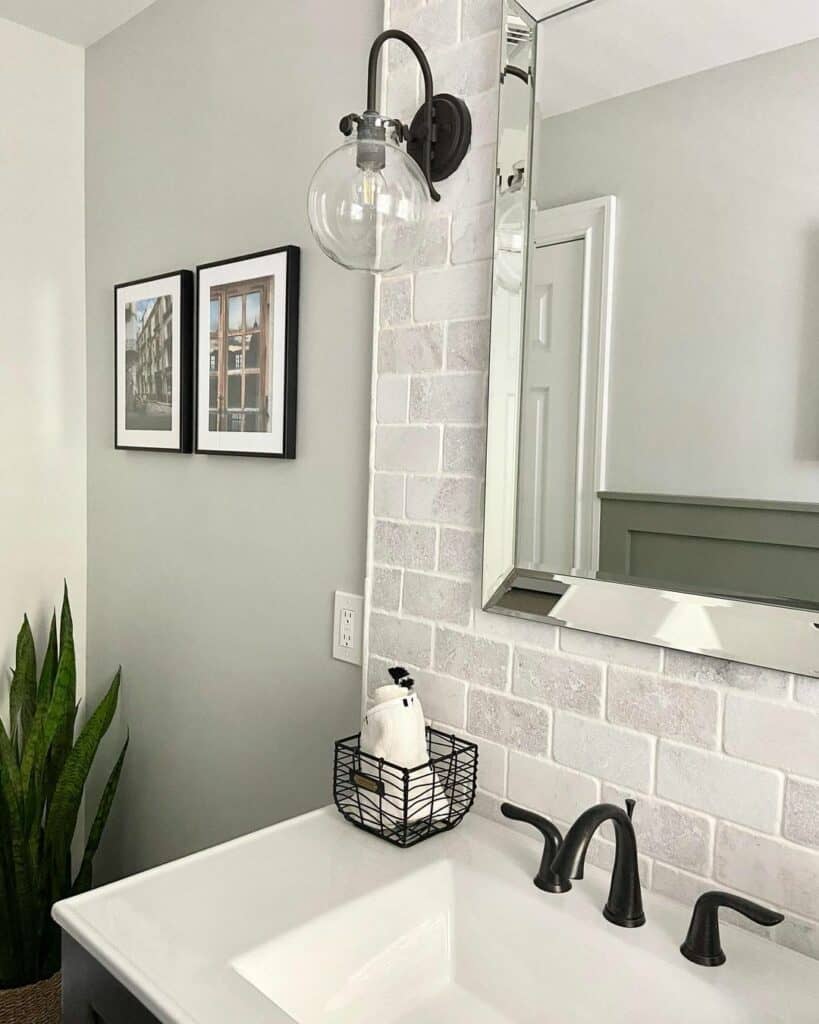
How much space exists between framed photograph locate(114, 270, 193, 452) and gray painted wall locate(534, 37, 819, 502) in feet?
3.56

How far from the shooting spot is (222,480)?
199cm

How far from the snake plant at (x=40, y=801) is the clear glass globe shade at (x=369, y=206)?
1.35 metres

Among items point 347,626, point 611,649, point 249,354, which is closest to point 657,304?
point 611,649

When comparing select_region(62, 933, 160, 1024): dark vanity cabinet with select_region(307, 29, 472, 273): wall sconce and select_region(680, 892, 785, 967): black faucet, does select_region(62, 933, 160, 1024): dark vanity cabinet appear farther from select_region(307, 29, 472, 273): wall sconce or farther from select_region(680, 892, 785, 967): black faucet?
select_region(307, 29, 472, 273): wall sconce

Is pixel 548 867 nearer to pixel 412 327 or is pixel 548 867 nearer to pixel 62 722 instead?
pixel 412 327

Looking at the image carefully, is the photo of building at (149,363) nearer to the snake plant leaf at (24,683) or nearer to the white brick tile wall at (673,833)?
the snake plant leaf at (24,683)

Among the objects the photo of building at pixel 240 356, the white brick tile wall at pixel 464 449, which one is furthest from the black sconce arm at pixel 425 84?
the photo of building at pixel 240 356

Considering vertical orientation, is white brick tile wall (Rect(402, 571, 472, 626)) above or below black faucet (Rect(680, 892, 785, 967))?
above

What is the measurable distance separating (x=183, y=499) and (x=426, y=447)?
0.81 meters

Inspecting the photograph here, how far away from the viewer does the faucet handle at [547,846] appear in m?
1.18

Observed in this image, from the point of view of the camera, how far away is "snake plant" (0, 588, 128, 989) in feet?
6.56

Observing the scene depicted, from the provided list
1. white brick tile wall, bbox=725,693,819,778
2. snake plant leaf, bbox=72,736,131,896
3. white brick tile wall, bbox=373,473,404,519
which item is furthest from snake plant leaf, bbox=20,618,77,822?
white brick tile wall, bbox=725,693,819,778

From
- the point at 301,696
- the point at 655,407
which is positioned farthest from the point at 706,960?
the point at 301,696

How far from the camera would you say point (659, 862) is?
123cm
